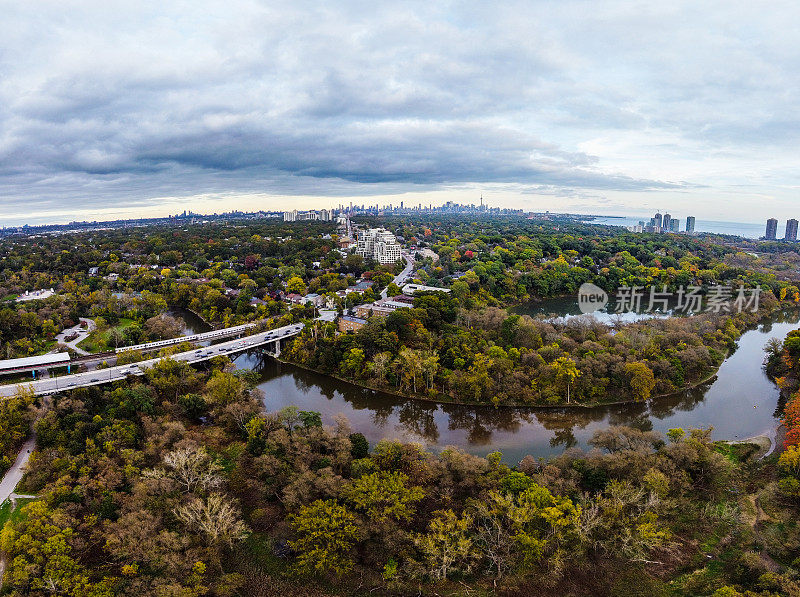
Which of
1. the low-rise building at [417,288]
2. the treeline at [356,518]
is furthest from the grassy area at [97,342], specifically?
the low-rise building at [417,288]

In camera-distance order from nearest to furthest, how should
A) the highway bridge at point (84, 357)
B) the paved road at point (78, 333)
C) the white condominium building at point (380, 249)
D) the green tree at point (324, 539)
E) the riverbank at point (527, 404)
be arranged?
the green tree at point (324, 539) → the riverbank at point (527, 404) → the highway bridge at point (84, 357) → the paved road at point (78, 333) → the white condominium building at point (380, 249)

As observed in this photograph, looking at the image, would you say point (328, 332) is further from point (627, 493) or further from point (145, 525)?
point (627, 493)

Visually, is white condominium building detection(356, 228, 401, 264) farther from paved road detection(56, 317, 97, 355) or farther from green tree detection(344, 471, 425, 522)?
green tree detection(344, 471, 425, 522)

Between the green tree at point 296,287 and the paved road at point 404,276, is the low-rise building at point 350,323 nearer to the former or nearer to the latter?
the paved road at point 404,276

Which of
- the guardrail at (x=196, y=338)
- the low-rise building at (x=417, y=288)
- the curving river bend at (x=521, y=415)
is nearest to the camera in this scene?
the curving river bend at (x=521, y=415)

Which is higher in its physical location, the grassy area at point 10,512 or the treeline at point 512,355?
the treeline at point 512,355

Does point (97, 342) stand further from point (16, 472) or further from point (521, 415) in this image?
point (521, 415)

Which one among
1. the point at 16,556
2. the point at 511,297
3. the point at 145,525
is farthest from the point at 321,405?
the point at 511,297

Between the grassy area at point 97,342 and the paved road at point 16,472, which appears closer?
the paved road at point 16,472

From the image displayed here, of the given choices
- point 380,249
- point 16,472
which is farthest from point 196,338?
point 380,249
